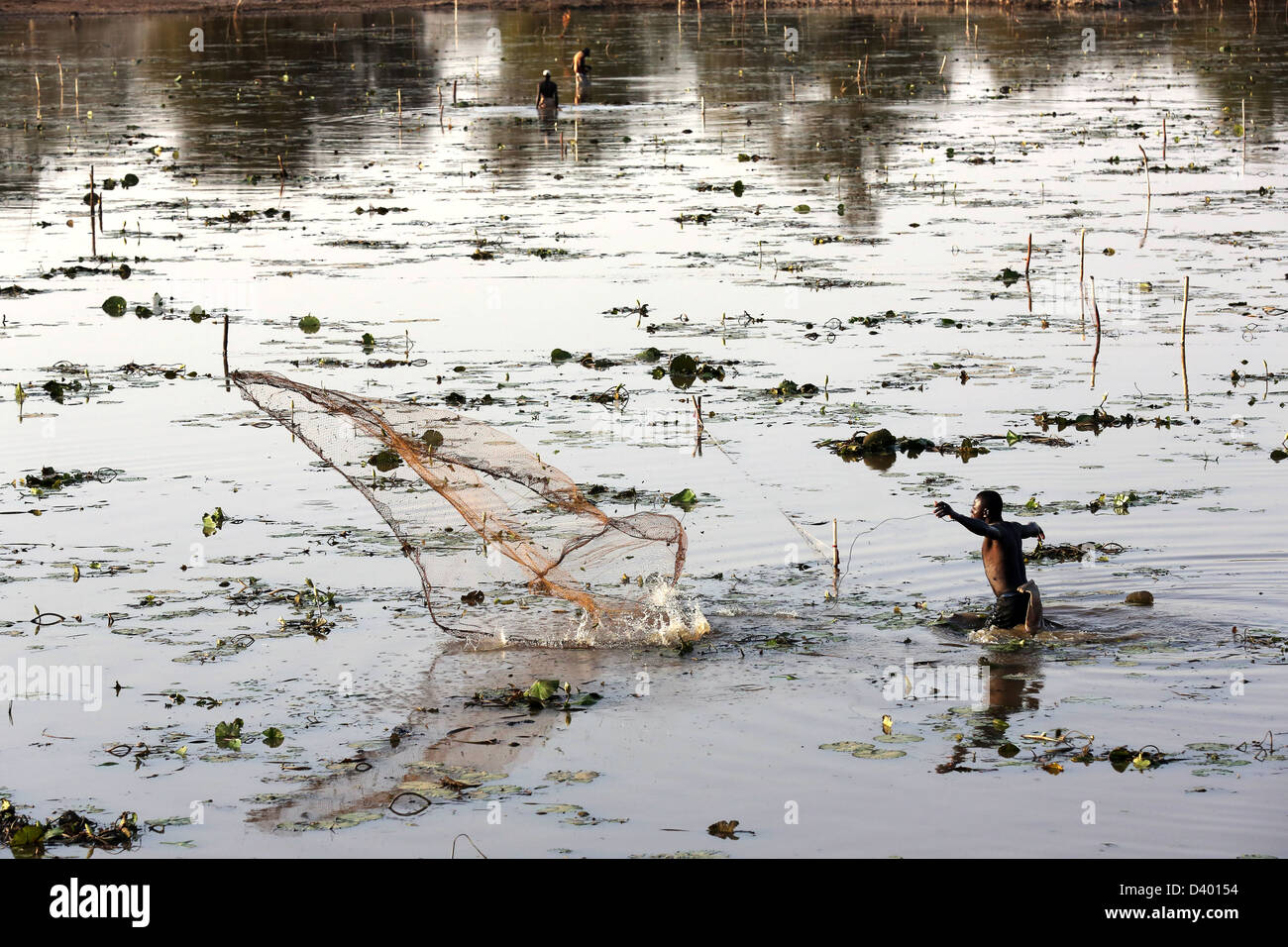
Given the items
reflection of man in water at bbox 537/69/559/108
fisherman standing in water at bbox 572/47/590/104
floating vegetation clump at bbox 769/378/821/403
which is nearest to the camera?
floating vegetation clump at bbox 769/378/821/403

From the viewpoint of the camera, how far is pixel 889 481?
1089cm

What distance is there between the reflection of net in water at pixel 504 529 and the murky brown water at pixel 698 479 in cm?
26

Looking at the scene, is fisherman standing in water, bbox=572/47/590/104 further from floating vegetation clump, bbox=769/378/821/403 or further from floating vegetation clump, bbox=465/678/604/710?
floating vegetation clump, bbox=465/678/604/710

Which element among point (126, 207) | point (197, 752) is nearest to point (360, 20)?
point (126, 207)

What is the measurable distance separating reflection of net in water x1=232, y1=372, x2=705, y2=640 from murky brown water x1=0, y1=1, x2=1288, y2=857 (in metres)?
0.26

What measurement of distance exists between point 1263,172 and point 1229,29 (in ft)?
74.7

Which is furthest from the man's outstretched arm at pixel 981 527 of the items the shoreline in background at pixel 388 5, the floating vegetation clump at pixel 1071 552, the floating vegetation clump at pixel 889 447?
the shoreline in background at pixel 388 5

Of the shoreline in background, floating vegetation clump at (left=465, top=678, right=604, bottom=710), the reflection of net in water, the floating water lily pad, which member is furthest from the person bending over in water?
the shoreline in background

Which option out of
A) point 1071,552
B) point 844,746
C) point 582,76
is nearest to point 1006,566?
point 1071,552

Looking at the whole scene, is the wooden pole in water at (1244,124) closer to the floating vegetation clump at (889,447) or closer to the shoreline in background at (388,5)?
the floating vegetation clump at (889,447)

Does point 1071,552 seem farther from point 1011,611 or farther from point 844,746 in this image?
point 844,746

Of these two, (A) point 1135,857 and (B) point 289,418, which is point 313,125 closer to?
(B) point 289,418

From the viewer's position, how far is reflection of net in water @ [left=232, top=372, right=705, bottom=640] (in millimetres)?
8641

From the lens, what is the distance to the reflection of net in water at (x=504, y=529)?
8641mm
